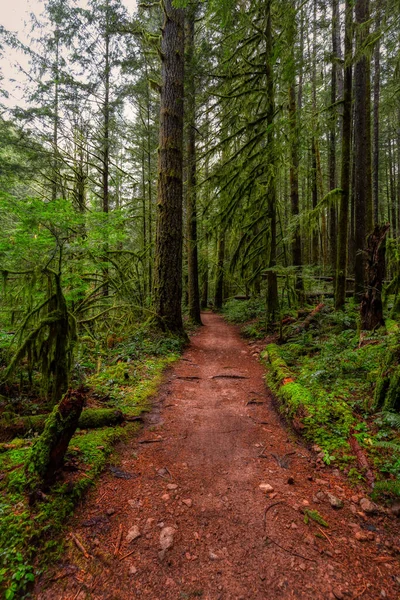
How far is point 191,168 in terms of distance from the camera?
36.4ft

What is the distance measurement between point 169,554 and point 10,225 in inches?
A: 365

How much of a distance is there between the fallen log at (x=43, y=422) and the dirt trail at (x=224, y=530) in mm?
443

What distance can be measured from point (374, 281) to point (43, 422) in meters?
A: 6.40

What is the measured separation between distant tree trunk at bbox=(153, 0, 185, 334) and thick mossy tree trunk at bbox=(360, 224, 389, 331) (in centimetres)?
452

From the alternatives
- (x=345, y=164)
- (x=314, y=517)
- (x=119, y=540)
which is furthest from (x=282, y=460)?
(x=345, y=164)

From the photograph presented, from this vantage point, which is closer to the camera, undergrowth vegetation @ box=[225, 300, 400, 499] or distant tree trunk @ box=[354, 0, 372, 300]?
undergrowth vegetation @ box=[225, 300, 400, 499]

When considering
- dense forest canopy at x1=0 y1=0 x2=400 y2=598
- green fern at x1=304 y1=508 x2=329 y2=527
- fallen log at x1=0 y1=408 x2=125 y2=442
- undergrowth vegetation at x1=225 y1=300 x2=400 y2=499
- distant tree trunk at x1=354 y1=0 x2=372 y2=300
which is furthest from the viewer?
distant tree trunk at x1=354 y1=0 x2=372 y2=300

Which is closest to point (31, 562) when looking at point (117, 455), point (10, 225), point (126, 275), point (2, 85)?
point (117, 455)

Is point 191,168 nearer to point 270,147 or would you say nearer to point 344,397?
point 270,147

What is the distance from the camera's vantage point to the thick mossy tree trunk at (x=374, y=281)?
5.68 meters

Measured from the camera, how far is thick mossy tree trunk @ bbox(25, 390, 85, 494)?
2.14 metres

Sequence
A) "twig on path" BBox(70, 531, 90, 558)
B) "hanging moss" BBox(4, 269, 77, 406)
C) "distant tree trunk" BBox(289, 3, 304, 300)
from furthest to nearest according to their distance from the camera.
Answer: "distant tree trunk" BBox(289, 3, 304, 300), "hanging moss" BBox(4, 269, 77, 406), "twig on path" BBox(70, 531, 90, 558)

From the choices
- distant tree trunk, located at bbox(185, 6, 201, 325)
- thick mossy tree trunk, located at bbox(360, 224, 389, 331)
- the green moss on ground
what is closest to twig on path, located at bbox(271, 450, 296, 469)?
the green moss on ground

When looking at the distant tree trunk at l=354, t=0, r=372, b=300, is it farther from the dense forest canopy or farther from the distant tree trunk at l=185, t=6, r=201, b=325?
the distant tree trunk at l=185, t=6, r=201, b=325
